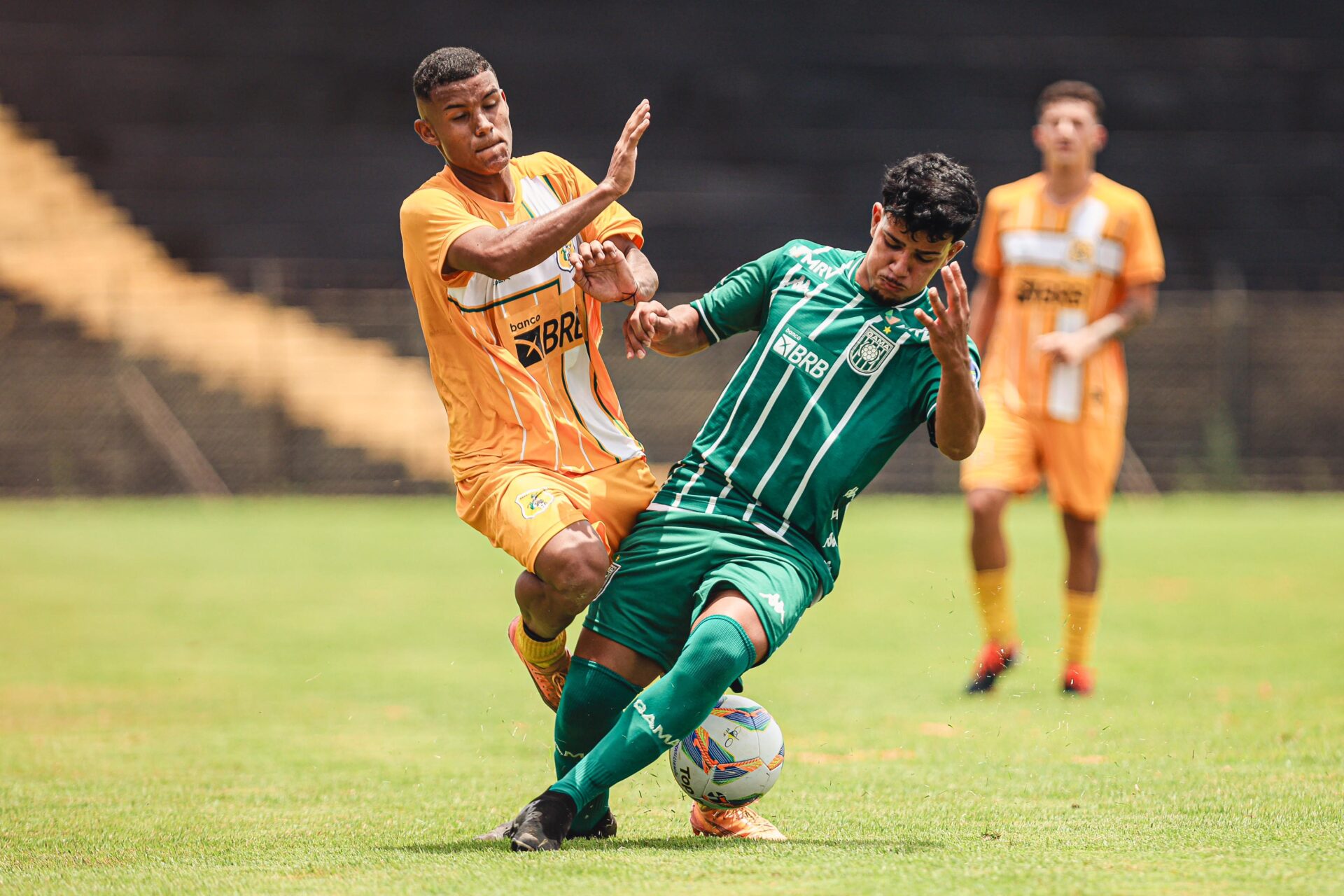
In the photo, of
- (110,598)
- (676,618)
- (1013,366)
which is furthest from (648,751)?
(110,598)

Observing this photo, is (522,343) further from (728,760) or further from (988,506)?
(988,506)

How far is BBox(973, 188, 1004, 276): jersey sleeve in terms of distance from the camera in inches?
288

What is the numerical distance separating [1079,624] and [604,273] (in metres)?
3.49

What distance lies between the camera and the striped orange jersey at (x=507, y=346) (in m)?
4.30

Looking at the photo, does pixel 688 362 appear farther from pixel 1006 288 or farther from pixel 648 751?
pixel 648 751

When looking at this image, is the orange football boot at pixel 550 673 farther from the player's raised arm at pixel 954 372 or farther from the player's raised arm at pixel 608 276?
the player's raised arm at pixel 954 372

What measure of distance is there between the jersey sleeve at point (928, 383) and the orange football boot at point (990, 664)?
8.92 feet

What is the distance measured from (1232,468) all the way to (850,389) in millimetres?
14557

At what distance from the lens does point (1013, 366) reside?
23.6ft

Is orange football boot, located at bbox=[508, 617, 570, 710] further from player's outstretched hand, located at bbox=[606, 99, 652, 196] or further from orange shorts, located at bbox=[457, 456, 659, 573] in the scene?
player's outstretched hand, located at bbox=[606, 99, 652, 196]

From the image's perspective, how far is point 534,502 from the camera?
4160mm

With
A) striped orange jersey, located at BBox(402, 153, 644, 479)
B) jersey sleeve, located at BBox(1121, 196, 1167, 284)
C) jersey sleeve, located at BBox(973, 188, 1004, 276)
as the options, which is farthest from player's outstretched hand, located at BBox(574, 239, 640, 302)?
jersey sleeve, located at BBox(1121, 196, 1167, 284)

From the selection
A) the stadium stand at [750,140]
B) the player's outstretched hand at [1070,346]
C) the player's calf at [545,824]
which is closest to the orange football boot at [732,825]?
the player's calf at [545,824]

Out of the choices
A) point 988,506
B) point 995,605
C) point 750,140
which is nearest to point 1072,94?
point 988,506
